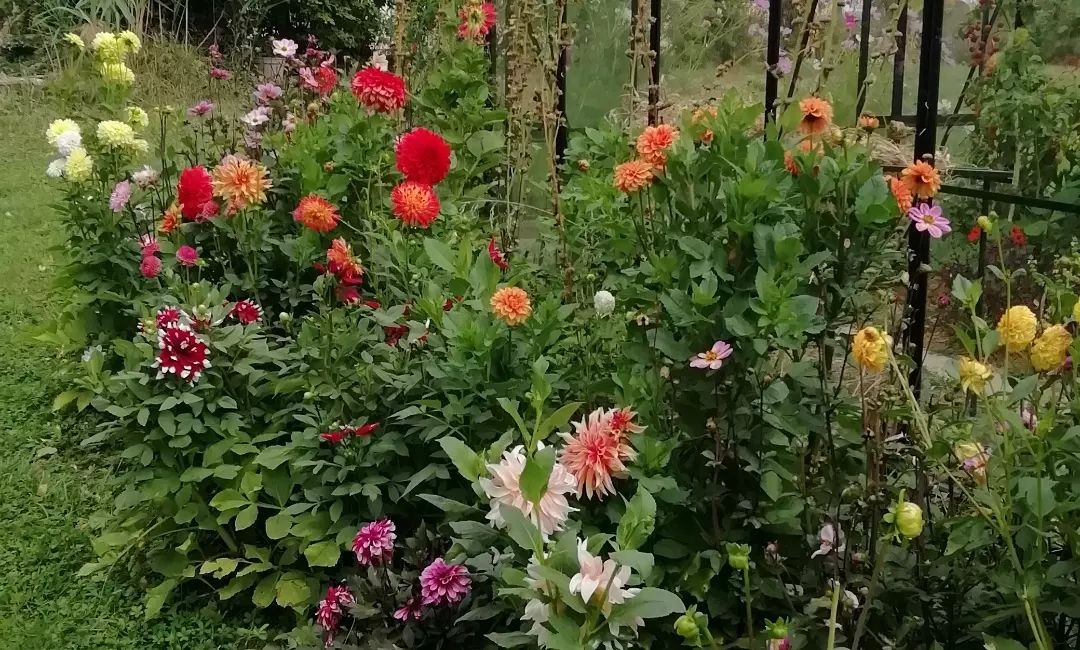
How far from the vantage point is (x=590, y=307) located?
1919mm

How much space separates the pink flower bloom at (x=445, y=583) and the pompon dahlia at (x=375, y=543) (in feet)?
0.48

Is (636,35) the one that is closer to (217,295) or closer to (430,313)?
(430,313)

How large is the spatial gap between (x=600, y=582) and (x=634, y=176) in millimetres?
647

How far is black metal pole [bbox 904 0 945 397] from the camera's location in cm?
169

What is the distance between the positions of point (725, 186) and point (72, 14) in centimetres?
737

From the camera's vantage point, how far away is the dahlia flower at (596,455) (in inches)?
50.1

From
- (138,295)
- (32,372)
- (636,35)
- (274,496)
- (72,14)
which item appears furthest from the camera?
(72,14)

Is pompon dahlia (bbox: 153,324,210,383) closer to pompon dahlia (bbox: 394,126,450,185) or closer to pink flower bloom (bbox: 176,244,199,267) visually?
pink flower bloom (bbox: 176,244,199,267)

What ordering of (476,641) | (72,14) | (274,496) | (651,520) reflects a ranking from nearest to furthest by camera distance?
(651,520) → (476,641) → (274,496) → (72,14)

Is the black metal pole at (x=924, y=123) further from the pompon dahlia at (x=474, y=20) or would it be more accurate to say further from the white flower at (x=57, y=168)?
the white flower at (x=57, y=168)

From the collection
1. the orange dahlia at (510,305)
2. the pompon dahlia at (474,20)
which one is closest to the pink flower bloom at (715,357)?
the orange dahlia at (510,305)

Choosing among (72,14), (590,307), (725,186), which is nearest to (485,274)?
(590,307)

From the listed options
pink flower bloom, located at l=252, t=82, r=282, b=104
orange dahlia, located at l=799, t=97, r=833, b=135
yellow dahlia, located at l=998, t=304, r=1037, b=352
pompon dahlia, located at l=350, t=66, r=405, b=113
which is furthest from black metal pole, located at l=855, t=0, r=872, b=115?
pink flower bloom, located at l=252, t=82, r=282, b=104

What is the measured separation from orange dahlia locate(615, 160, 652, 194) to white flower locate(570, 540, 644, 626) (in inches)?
23.9
